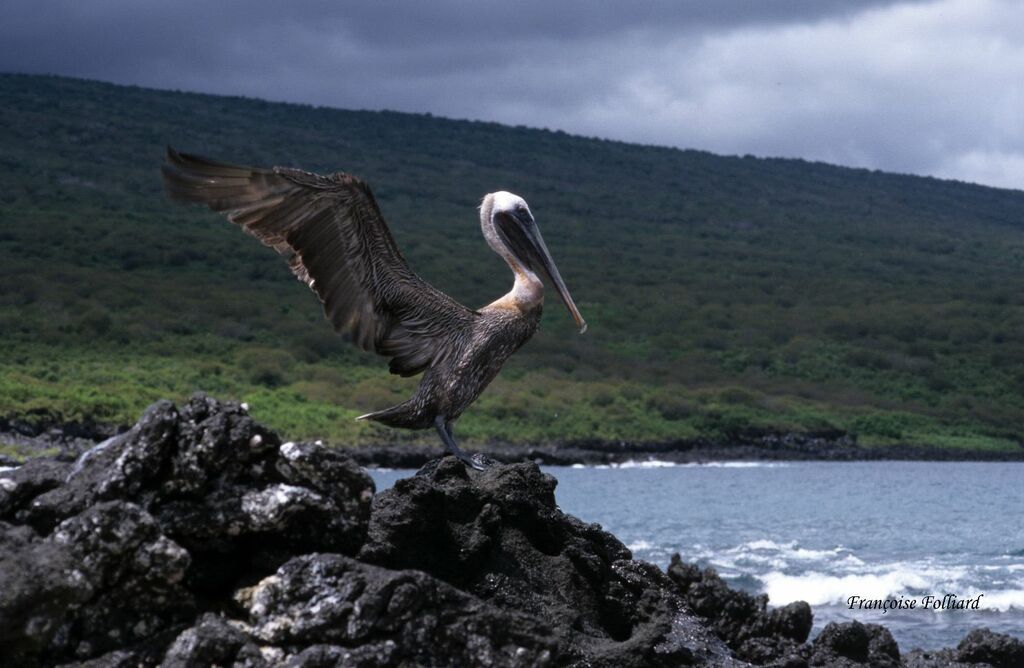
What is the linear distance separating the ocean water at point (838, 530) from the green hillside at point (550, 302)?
12499 millimetres

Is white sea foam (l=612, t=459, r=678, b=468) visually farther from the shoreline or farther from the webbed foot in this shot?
the webbed foot

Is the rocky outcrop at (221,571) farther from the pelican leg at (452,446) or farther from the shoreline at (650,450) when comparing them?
the shoreline at (650,450)

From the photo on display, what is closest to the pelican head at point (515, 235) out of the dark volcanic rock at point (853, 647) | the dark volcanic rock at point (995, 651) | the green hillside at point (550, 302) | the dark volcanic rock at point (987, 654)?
the dark volcanic rock at point (853, 647)

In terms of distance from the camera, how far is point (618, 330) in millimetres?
85875

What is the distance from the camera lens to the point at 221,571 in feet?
21.9

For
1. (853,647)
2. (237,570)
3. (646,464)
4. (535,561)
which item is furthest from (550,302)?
(237,570)

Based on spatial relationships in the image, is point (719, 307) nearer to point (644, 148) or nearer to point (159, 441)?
point (644, 148)

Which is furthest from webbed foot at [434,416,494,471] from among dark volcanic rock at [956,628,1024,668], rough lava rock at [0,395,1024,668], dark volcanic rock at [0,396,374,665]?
dark volcanic rock at [956,628,1024,668]

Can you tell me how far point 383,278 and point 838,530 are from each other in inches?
975

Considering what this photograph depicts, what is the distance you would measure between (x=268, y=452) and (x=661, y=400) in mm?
64216

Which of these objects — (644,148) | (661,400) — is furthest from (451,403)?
(644,148)

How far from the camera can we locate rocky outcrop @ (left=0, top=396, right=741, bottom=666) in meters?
6.09

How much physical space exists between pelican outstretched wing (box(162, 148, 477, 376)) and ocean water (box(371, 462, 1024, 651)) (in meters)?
8.68

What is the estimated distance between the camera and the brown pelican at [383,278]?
8.66 metres
